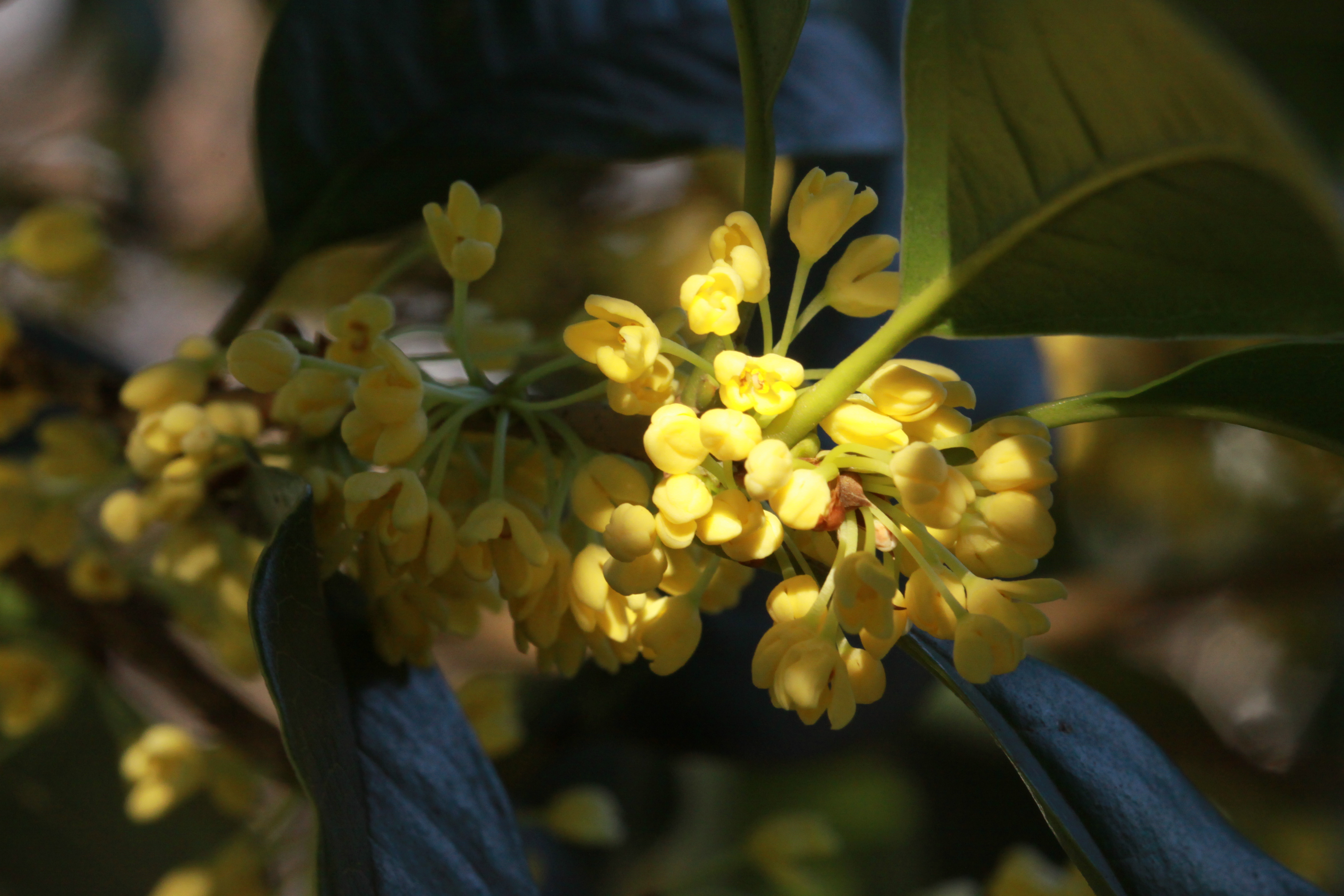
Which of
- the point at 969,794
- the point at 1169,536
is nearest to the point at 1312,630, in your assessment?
the point at 1169,536

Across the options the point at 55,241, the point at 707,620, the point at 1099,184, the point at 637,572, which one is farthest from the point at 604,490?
the point at 55,241

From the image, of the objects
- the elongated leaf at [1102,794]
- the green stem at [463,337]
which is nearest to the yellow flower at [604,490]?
the green stem at [463,337]

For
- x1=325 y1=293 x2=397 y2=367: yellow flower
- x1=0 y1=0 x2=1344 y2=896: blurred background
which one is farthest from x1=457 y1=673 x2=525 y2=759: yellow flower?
x1=325 y1=293 x2=397 y2=367: yellow flower

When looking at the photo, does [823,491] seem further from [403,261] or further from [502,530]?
[403,261]

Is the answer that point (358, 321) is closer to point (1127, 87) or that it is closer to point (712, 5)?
point (1127, 87)

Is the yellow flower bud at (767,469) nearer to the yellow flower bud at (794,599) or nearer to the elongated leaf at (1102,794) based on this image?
the yellow flower bud at (794,599)
